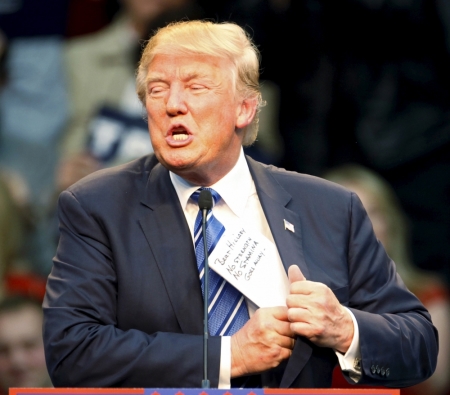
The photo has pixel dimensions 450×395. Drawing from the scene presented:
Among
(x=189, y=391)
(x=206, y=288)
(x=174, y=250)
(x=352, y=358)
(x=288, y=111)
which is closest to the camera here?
(x=189, y=391)

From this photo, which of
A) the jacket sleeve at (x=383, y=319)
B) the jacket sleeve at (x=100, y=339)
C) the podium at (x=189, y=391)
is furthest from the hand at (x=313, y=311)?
the podium at (x=189, y=391)

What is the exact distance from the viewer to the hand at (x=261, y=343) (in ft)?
8.68

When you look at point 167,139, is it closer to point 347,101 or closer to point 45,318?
point 45,318

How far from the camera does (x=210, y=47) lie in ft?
9.75

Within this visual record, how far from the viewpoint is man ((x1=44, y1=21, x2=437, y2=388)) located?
2648mm

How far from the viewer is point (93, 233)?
112 inches

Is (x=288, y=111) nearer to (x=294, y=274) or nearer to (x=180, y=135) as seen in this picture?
(x=180, y=135)

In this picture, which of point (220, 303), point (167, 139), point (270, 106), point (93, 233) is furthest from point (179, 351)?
point (270, 106)

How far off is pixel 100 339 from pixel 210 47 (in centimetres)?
101

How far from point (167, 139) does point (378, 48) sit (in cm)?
280

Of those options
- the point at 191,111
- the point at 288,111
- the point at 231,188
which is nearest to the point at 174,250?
the point at 231,188

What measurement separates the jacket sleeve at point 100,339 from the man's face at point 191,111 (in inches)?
14.5

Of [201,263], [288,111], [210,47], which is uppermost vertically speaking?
[210,47]

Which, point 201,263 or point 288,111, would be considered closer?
point 201,263
